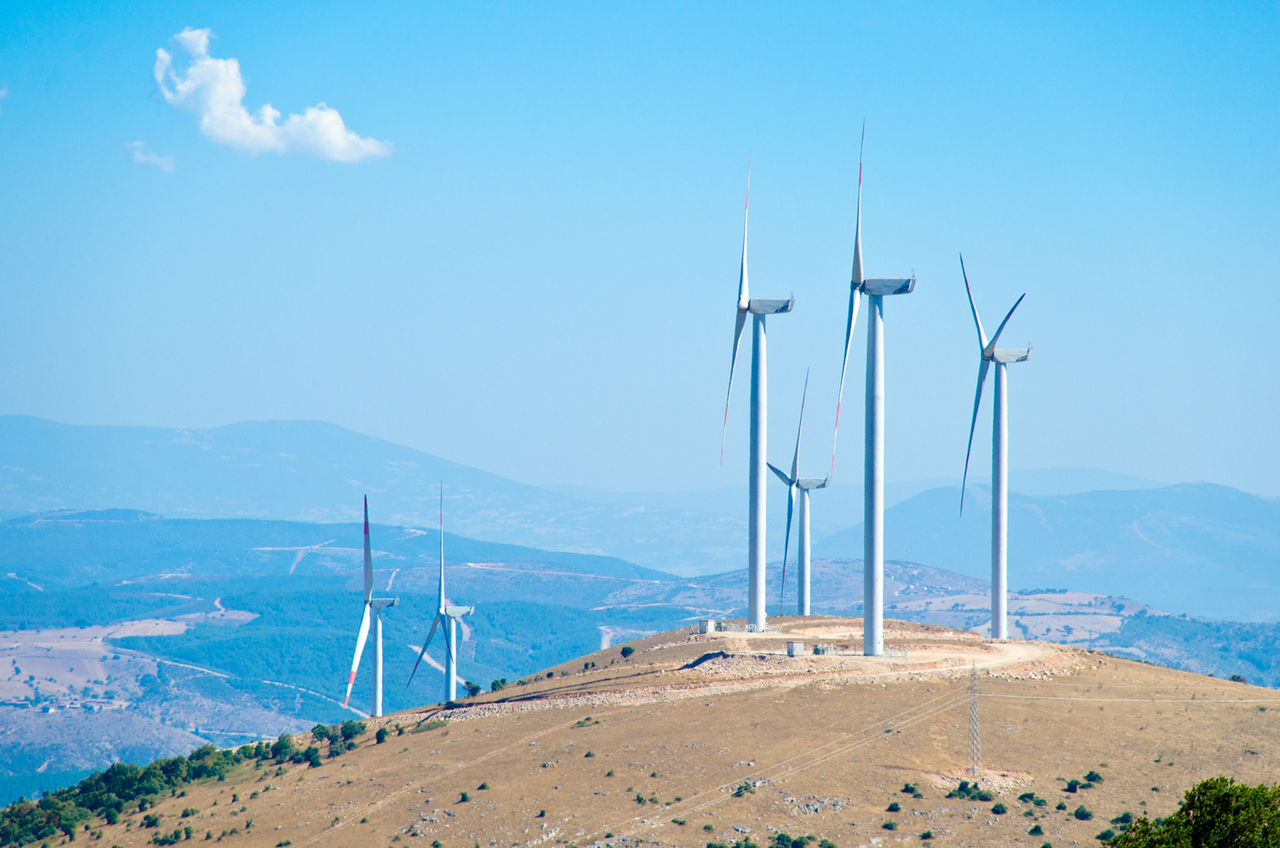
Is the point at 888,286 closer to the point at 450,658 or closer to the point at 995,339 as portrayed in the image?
the point at 995,339

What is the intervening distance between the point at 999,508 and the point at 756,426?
23003 millimetres

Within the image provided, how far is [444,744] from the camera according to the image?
3263 inches

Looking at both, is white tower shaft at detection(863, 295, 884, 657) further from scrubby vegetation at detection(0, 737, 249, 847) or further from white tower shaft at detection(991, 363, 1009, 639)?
scrubby vegetation at detection(0, 737, 249, 847)

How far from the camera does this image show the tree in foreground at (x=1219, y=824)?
37.7m

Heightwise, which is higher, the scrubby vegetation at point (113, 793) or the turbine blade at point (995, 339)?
the turbine blade at point (995, 339)

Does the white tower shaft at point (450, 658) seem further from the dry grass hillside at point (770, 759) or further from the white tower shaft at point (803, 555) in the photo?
the dry grass hillside at point (770, 759)

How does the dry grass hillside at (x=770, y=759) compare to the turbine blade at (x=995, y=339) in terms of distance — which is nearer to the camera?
the dry grass hillside at (x=770, y=759)

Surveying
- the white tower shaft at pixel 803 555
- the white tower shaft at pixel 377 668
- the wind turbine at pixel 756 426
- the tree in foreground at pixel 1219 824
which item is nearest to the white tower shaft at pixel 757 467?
the wind turbine at pixel 756 426

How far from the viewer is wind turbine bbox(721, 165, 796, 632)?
100 metres

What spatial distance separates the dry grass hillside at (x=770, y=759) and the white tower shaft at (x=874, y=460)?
5466 mm

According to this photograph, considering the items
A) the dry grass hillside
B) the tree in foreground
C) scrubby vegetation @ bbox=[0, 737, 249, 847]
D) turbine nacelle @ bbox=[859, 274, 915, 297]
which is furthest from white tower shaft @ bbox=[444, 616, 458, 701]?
the tree in foreground

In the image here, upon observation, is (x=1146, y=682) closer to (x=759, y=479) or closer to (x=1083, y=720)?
(x=1083, y=720)

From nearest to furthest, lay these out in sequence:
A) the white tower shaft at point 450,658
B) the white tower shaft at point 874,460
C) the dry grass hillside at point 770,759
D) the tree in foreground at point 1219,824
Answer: the tree in foreground at point 1219,824, the dry grass hillside at point 770,759, the white tower shaft at point 874,460, the white tower shaft at point 450,658

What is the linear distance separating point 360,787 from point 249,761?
19.0 m
